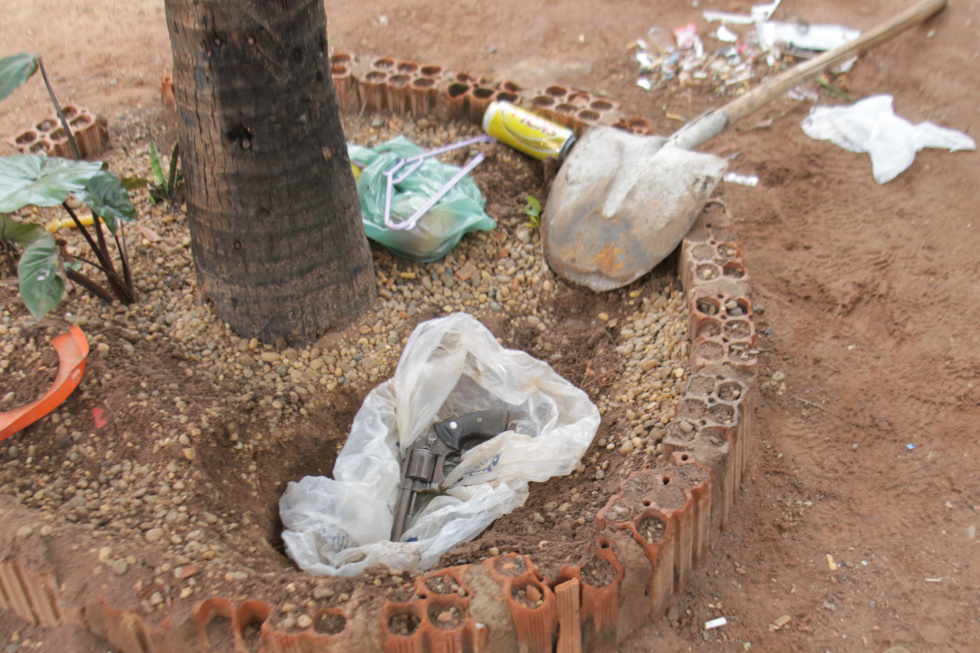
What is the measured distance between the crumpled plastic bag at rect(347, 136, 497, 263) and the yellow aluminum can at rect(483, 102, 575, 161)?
36cm

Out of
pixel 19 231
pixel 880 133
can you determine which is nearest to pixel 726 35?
pixel 880 133

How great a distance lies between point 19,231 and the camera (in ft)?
8.49

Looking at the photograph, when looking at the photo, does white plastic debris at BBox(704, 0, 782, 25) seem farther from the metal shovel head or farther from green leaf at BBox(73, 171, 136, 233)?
green leaf at BBox(73, 171, 136, 233)

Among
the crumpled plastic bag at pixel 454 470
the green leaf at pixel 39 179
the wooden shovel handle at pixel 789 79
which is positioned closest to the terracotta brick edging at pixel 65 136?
the green leaf at pixel 39 179

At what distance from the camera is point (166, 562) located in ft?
6.78

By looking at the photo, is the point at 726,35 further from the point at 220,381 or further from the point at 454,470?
the point at 220,381

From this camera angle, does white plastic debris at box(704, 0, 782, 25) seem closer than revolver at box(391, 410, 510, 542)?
No

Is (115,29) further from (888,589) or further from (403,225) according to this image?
(888,589)

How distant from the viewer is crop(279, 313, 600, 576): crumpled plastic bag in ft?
7.80

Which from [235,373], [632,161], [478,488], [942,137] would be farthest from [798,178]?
[235,373]

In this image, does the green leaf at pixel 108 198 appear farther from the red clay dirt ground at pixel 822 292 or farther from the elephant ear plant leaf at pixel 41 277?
the red clay dirt ground at pixel 822 292

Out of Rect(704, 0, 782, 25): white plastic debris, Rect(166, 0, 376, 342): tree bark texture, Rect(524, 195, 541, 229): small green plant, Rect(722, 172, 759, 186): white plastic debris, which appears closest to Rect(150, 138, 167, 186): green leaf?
Rect(166, 0, 376, 342): tree bark texture

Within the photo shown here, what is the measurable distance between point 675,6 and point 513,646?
16.7 feet

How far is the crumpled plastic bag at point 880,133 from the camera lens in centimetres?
420
